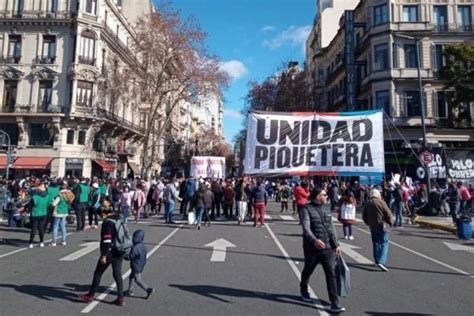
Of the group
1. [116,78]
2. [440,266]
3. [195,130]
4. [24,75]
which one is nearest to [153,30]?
[116,78]

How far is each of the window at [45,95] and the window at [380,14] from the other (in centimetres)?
3181

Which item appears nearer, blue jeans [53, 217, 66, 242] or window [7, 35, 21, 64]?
blue jeans [53, 217, 66, 242]

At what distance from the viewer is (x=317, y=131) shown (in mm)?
17422

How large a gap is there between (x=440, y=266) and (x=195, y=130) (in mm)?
109840

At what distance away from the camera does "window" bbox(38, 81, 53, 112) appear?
41094 millimetres

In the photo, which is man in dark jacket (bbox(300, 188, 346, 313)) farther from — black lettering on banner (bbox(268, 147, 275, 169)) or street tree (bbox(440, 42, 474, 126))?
street tree (bbox(440, 42, 474, 126))

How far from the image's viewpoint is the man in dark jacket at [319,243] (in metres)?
6.30

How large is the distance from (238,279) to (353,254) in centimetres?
433

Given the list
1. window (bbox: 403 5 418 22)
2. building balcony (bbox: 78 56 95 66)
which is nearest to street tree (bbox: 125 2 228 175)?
building balcony (bbox: 78 56 95 66)

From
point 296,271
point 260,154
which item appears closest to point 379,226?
→ point 296,271

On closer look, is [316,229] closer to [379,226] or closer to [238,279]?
[238,279]

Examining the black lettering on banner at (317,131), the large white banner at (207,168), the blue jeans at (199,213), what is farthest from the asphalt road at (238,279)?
the large white banner at (207,168)

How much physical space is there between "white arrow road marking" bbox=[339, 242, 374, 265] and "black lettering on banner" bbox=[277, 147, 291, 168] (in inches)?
189

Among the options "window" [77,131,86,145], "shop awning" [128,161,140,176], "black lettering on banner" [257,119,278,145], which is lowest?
"black lettering on banner" [257,119,278,145]
